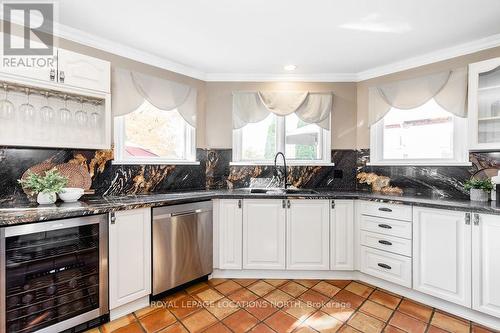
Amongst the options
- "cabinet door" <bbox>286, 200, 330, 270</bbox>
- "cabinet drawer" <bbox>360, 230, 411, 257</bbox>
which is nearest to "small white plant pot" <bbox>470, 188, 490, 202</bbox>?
"cabinet drawer" <bbox>360, 230, 411, 257</bbox>

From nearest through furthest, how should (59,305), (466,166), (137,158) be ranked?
(59,305), (466,166), (137,158)

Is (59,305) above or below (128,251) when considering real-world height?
below

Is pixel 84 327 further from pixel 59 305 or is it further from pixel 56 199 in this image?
pixel 56 199

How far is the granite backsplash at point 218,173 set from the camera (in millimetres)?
2047

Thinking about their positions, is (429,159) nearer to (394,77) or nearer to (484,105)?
(484,105)

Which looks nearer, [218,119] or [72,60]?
[72,60]

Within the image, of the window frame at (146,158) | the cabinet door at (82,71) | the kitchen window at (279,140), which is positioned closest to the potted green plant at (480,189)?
the kitchen window at (279,140)

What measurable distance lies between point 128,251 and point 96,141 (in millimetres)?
1048

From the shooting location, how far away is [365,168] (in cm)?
318

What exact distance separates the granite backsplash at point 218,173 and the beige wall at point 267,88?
0.48 ft

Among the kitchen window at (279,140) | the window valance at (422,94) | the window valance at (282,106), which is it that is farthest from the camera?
the kitchen window at (279,140)

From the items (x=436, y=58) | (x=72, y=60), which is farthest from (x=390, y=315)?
(x=72, y=60)

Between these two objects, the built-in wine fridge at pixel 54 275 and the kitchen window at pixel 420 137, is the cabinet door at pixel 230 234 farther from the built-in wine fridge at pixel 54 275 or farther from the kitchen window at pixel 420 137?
the kitchen window at pixel 420 137

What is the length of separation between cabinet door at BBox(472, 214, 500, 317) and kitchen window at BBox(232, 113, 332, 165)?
171 cm
